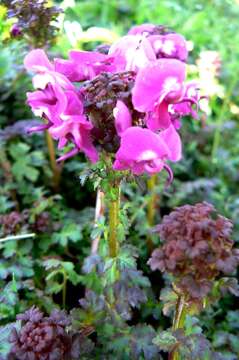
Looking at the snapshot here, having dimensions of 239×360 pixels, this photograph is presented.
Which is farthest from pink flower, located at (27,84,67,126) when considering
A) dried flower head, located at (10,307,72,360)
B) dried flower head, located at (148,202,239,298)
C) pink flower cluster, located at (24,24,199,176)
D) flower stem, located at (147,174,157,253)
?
flower stem, located at (147,174,157,253)

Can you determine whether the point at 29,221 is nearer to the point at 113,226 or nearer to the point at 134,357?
the point at 113,226

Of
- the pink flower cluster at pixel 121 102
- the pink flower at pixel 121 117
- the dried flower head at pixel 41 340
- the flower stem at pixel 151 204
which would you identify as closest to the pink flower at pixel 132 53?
the pink flower cluster at pixel 121 102

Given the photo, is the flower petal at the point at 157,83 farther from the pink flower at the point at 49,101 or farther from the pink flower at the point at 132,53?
the pink flower at the point at 49,101

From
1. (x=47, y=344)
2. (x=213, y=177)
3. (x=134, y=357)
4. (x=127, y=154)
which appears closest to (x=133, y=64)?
(x=127, y=154)

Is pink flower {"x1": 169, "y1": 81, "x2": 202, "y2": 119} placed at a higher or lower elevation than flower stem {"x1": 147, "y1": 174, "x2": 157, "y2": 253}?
higher

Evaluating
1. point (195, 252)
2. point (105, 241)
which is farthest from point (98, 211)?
point (195, 252)

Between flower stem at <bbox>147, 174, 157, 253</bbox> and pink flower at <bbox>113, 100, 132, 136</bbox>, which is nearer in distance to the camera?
pink flower at <bbox>113, 100, 132, 136</bbox>

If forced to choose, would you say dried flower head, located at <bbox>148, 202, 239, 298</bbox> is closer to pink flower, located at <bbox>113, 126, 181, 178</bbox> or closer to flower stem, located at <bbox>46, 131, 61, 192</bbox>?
pink flower, located at <bbox>113, 126, 181, 178</bbox>
